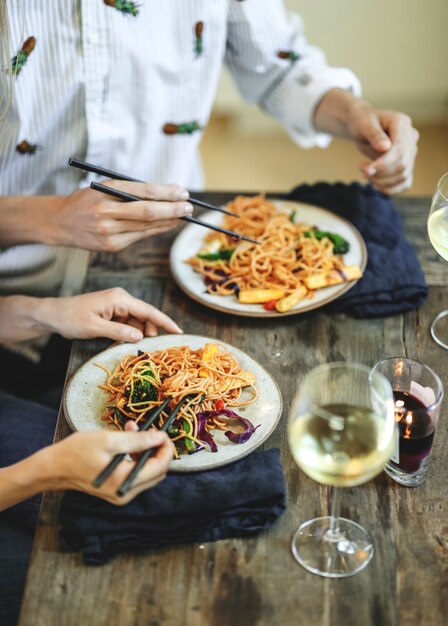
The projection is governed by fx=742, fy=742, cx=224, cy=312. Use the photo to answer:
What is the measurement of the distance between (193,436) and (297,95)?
4.32 ft

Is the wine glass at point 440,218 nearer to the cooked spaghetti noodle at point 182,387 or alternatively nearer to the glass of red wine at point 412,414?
the glass of red wine at point 412,414

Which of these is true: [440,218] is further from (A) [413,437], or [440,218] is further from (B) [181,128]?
(B) [181,128]

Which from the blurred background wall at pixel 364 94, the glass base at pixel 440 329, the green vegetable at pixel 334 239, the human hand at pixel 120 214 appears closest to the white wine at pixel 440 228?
the glass base at pixel 440 329

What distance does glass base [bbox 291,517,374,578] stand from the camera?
119 centimetres

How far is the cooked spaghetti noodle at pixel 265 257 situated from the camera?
1.74 m

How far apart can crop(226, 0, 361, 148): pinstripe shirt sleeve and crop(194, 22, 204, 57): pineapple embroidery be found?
0.43ft

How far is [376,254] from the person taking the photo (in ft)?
6.04

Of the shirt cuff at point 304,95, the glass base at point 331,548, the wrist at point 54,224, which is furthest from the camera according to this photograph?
the shirt cuff at point 304,95

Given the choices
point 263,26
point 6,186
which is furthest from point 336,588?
point 263,26

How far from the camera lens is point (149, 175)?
231 cm

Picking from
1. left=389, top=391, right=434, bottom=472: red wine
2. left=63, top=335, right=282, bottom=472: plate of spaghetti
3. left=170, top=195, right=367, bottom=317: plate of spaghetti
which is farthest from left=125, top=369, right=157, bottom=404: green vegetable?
left=389, top=391, right=434, bottom=472: red wine

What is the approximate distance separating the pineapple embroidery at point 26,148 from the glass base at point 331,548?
1295mm

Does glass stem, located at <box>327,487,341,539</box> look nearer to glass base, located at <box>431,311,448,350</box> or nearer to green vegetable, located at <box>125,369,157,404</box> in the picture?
green vegetable, located at <box>125,369,157,404</box>

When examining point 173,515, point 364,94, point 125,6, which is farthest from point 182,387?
point 364,94
